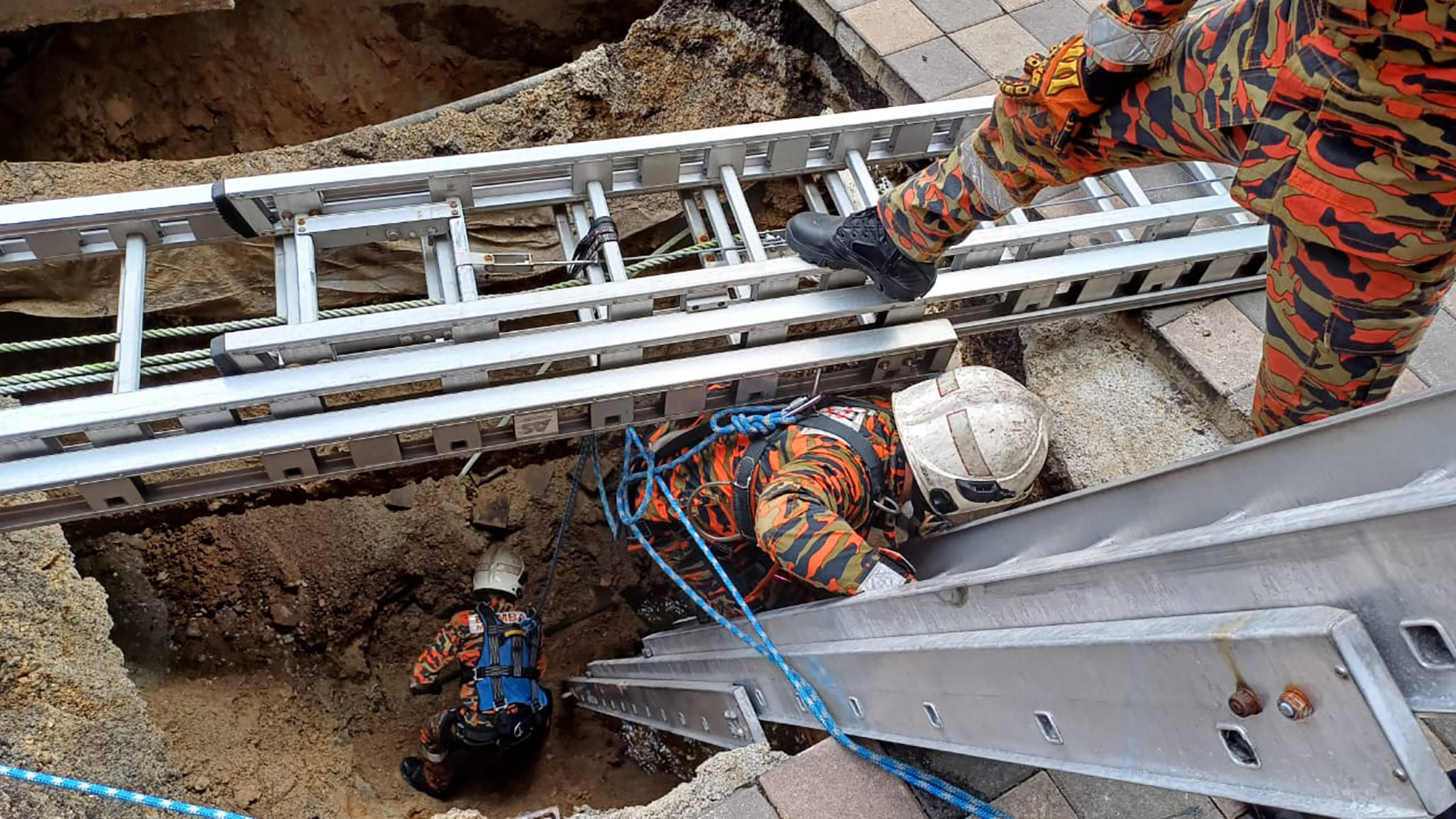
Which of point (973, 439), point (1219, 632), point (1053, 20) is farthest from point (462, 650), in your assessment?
point (1053, 20)

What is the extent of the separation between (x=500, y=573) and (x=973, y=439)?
8.00ft

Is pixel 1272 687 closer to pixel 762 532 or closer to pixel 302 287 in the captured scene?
pixel 762 532

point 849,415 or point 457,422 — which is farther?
point 849,415

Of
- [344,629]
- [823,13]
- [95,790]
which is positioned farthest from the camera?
[344,629]

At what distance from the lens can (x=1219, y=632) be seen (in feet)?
5.02

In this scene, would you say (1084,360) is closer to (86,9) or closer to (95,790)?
(95,790)

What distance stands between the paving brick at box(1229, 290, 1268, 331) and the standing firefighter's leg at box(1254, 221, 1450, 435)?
1.23 meters

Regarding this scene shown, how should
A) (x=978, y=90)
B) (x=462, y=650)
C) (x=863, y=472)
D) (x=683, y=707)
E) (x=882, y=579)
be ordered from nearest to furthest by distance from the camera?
(x=882, y=579) → (x=863, y=472) → (x=683, y=707) → (x=978, y=90) → (x=462, y=650)

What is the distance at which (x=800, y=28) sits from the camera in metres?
5.03

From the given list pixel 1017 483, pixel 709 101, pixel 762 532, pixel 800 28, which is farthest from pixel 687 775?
pixel 800 28

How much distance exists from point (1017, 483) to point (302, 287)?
2184mm

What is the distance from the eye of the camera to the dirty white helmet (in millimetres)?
3230

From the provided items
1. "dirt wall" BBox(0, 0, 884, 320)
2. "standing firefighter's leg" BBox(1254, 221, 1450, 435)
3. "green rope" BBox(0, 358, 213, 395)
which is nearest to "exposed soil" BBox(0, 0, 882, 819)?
"dirt wall" BBox(0, 0, 884, 320)

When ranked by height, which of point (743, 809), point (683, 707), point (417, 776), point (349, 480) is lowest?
point (417, 776)
